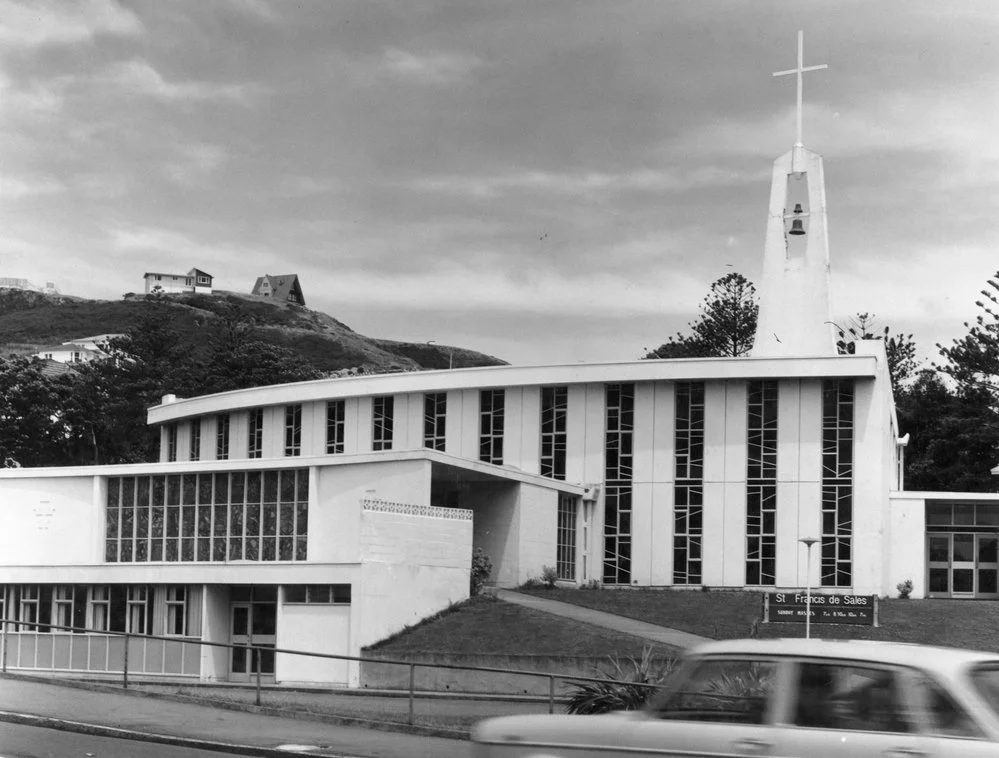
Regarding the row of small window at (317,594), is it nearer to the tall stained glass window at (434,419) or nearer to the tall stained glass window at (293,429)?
the tall stained glass window at (434,419)

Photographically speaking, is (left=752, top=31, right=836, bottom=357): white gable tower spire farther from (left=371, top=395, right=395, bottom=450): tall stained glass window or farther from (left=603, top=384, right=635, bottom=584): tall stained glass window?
(left=371, top=395, right=395, bottom=450): tall stained glass window

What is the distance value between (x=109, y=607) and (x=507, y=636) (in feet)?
40.6

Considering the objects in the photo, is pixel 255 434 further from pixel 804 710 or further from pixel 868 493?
pixel 804 710

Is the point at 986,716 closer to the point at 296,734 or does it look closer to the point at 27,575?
the point at 296,734

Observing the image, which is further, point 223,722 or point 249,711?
point 249,711

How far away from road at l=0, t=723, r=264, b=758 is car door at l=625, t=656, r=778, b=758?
25.2 feet

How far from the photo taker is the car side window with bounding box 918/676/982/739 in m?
8.30

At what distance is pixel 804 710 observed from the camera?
9039mm

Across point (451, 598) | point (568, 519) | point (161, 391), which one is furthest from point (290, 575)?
point (161, 391)

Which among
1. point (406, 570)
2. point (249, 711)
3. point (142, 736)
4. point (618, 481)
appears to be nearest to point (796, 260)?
point (618, 481)

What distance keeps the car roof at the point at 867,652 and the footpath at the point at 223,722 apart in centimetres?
762

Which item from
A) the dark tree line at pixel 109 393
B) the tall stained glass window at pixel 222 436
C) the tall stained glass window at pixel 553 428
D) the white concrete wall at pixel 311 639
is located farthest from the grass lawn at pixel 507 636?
the dark tree line at pixel 109 393

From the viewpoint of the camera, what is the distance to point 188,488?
41.8 metres

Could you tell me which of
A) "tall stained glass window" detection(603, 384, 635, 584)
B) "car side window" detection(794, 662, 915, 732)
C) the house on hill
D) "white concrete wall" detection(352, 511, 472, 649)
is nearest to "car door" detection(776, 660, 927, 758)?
"car side window" detection(794, 662, 915, 732)
